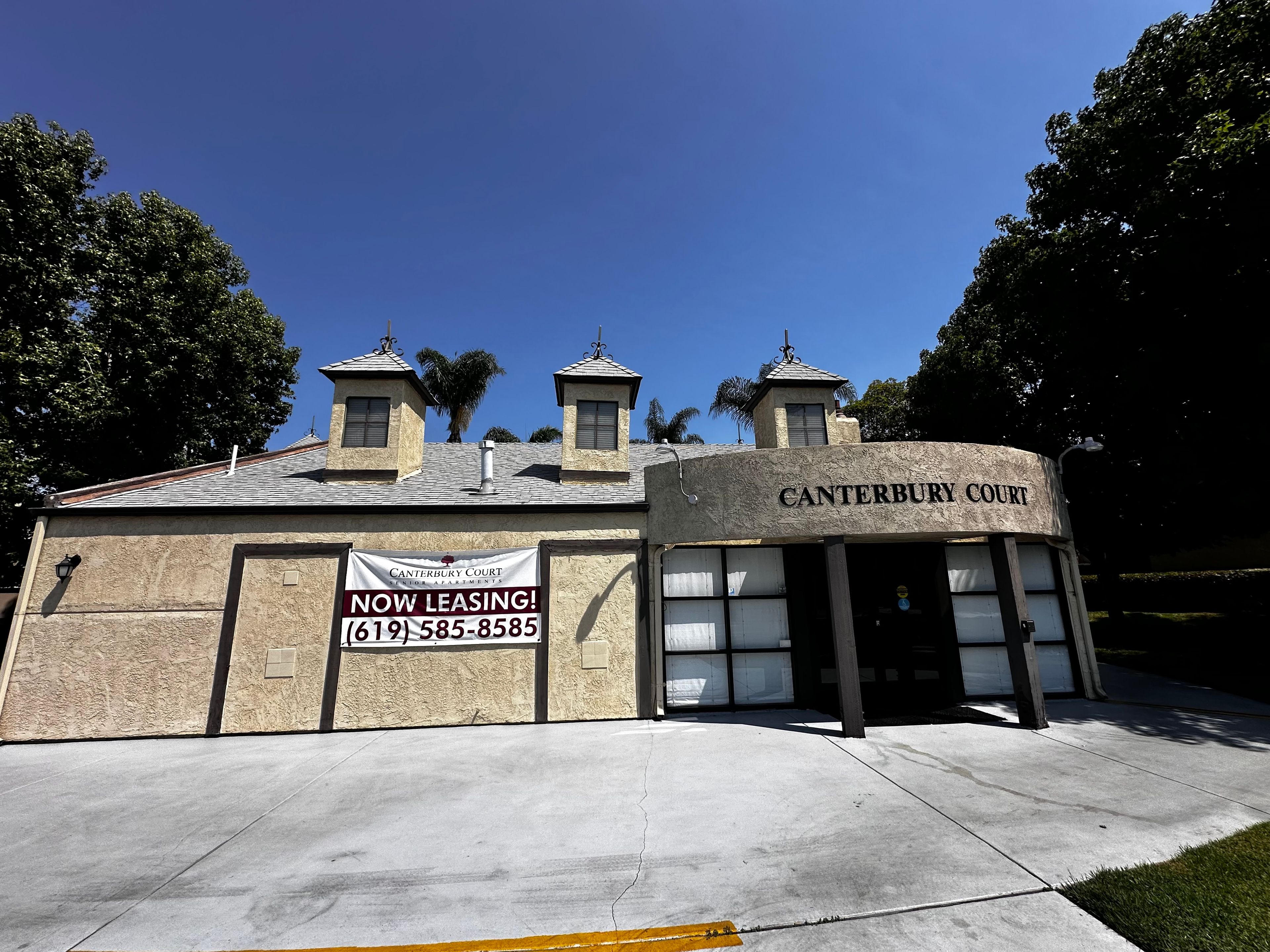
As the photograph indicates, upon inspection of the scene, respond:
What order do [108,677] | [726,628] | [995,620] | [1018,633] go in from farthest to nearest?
[995,620] → [726,628] → [108,677] → [1018,633]

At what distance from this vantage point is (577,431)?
14.6m

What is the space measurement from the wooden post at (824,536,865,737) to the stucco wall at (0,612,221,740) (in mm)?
12369

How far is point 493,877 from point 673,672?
7.03 metres

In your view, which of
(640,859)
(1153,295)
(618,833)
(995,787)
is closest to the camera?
(640,859)

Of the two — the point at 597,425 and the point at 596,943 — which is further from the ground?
the point at 597,425

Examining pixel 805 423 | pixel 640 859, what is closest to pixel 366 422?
pixel 805 423

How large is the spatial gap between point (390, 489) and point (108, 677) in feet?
20.9

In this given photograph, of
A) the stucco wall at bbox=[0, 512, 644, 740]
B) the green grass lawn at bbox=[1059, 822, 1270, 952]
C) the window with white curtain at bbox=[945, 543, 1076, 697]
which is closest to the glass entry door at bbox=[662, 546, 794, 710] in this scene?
the stucco wall at bbox=[0, 512, 644, 740]

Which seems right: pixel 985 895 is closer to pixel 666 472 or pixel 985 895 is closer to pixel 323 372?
pixel 666 472

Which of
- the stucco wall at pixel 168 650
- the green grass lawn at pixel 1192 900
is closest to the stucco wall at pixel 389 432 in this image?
the stucco wall at pixel 168 650

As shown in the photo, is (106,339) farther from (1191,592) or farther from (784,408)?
(1191,592)

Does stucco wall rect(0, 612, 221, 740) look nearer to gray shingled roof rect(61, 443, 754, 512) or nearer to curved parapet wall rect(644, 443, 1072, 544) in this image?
gray shingled roof rect(61, 443, 754, 512)

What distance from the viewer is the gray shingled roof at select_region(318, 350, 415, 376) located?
1467 cm

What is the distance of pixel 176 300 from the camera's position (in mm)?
22609
